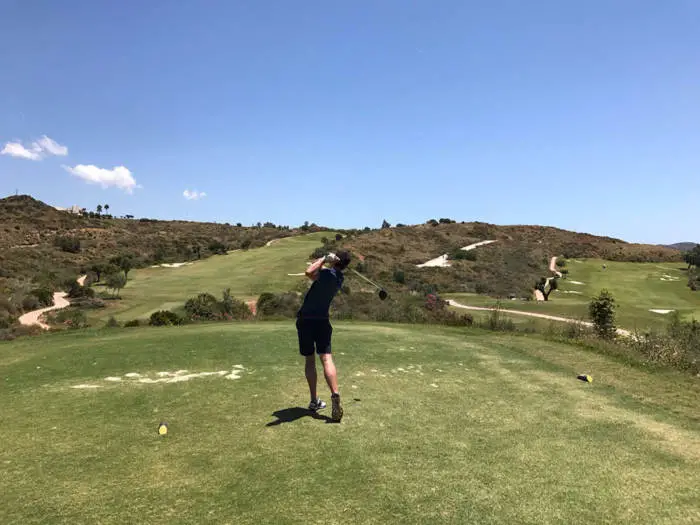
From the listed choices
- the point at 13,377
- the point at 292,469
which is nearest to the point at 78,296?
the point at 13,377

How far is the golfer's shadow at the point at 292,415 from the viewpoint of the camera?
629cm

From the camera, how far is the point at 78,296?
3397 cm

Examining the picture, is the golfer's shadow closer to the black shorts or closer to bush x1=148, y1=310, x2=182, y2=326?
the black shorts

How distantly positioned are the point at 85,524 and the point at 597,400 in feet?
24.8

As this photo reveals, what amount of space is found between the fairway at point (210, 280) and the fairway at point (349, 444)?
20843 mm

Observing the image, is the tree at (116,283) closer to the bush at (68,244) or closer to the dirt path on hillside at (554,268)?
the bush at (68,244)

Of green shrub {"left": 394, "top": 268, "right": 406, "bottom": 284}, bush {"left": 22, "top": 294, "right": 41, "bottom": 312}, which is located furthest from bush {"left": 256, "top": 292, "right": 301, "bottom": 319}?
green shrub {"left": 394, "top": 268, "right": 406, "bottom": 284}

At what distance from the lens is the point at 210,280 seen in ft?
151

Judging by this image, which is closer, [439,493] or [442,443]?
[439,493]

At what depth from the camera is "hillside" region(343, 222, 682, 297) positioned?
168 feet

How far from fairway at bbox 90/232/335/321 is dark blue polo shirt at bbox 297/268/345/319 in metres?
23.1

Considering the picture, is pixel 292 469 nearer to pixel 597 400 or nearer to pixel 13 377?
pixel 597 400

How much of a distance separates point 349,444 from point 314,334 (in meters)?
1.79

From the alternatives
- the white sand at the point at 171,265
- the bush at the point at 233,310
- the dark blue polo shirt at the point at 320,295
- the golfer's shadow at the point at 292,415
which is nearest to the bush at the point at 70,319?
the bush at the point at 233,310
